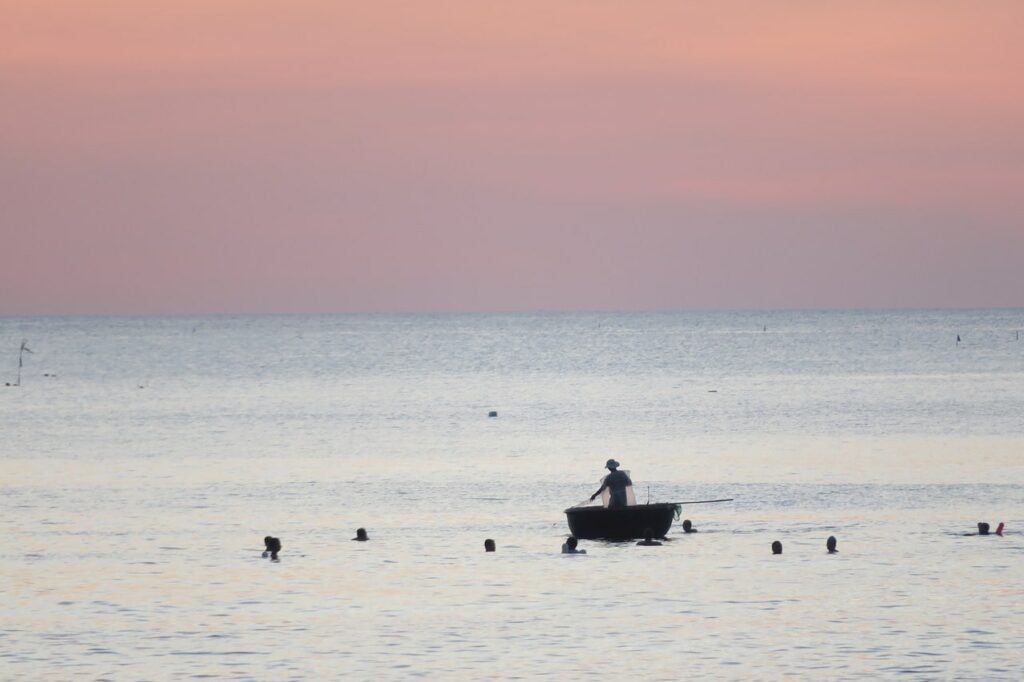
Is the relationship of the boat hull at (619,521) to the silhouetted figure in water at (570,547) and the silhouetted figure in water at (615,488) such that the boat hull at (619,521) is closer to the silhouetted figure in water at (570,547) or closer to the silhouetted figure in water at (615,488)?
the silhouetted figure in water at (615,488)

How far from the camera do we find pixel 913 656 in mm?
26281

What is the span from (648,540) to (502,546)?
3514mm

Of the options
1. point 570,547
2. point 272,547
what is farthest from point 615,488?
point 272,547

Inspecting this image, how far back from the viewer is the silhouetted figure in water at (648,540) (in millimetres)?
39469

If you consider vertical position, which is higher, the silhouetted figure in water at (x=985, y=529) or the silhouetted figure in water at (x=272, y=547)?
the silhouetted figure in water at (x=985, y=529)

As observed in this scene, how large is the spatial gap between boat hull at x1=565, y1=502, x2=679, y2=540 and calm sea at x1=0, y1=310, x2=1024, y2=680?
33.0 inches

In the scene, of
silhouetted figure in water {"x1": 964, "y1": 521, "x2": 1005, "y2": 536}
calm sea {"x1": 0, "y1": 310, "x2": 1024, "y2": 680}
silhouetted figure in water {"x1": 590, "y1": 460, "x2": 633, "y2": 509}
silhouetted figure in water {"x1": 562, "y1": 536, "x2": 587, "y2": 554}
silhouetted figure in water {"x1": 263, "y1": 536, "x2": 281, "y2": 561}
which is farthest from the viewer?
silhouetted figure in water {"x1": 590, "y1": 460, "x2": 633, "y2": 509}

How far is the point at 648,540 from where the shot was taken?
39.5m

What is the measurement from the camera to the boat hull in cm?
3956

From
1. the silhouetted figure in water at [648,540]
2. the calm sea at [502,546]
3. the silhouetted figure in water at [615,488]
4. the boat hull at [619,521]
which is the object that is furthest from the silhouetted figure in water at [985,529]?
the silhouetted figure in water at [615,488]

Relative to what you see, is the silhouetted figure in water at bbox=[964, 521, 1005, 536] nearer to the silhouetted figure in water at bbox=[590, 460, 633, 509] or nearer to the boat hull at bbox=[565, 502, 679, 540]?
the boat hull at bbox=[565, 502, 679, 540]

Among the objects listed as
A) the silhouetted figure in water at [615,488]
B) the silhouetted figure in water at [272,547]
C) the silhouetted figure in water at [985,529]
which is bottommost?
the silhouetted figure in water at [272,547]

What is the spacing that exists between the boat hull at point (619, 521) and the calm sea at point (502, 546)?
2.75 ft

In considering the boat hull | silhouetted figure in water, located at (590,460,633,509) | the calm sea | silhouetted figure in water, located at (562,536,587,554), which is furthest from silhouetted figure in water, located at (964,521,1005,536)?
silhouetted figure in water, located at (562,536,587,554)
